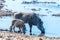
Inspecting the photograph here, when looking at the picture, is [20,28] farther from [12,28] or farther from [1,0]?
[1,0]

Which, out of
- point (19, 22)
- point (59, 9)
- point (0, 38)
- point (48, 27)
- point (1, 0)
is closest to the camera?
point (0, 38)

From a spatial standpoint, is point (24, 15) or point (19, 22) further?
point (24, 15)

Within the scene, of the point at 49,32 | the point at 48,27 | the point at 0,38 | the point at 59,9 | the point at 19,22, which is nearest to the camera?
the point at 0,38

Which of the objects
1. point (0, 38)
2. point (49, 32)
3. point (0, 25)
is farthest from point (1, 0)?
point (0, 38)

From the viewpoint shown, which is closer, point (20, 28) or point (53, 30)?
point (20, 28)

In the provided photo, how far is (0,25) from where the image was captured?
67.1ft

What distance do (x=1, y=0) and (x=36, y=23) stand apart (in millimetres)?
26088

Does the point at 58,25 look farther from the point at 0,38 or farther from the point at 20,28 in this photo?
the point at 0,38

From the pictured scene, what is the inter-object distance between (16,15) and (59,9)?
15153 mm

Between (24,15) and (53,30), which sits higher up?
(24,15)

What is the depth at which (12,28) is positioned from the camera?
18031 mm

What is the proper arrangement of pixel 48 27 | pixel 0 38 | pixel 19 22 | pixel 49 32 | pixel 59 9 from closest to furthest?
pixel 0 38
pixel 19 22
pixel 49 32
pixel 48 27
pixel 59 9

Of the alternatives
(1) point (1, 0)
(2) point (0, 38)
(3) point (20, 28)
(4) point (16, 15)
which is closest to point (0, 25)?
(4) point (16, 15)

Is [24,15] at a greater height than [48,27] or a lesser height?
greater
